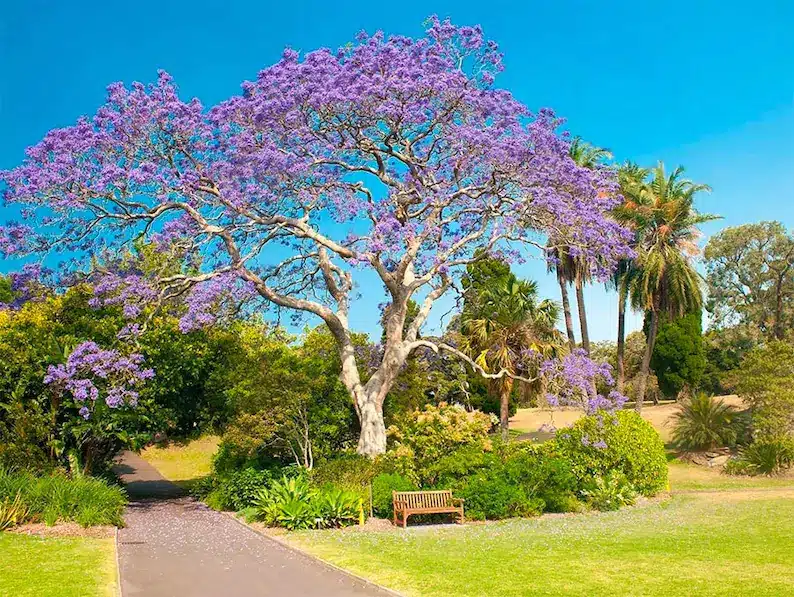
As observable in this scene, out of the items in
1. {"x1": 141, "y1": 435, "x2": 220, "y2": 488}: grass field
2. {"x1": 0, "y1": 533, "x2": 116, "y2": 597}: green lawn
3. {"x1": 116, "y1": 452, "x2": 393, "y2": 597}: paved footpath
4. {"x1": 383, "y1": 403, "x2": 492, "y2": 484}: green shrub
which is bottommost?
{"x1": 141, "y1": 435, "x2": 220, "y2": 488}: grass field

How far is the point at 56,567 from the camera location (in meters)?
10.2

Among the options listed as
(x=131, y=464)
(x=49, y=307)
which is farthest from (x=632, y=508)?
(x=131, y=464)

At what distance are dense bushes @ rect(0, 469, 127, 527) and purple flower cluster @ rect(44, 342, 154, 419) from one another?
1908 millimetres

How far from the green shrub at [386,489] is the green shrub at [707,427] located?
1664 centimetres

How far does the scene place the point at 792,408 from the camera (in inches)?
977

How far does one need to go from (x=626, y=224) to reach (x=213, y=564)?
27327 millimetres

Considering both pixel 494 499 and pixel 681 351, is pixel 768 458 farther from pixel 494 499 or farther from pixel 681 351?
pixel 681 351

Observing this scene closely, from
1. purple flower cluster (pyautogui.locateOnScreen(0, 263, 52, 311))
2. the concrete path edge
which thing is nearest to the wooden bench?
the concrete path edge

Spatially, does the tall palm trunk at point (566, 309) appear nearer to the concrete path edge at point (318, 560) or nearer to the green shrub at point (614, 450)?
the green shrub at point (614, 450)

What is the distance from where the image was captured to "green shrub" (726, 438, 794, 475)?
78.8 ft

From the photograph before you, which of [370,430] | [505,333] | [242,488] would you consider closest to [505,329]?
[505,333]

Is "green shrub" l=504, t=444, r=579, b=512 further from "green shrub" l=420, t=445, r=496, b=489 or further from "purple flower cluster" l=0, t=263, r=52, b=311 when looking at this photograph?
"purple flower cluster" l=0, t=263, r=52, b=311

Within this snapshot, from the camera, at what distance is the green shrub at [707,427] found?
1118 inches

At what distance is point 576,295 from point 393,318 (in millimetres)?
14481
